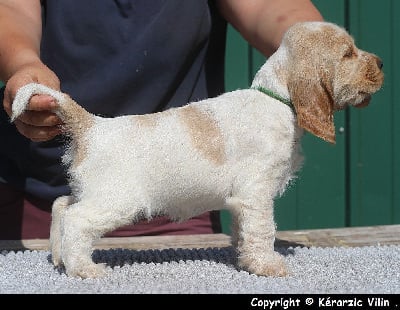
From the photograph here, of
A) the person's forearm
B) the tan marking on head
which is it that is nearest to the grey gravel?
the tan marking on head

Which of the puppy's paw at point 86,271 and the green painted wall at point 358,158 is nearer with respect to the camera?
the puppy's paw at point 86,271

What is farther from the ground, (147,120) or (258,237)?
(147,120)

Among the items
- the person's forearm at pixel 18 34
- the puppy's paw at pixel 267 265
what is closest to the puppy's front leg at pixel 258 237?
the puppy's paw at pixel 267 265

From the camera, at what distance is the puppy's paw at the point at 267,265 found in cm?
204

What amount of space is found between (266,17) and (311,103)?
2.26 feet

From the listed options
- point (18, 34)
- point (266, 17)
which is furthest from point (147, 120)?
point (266, 17)

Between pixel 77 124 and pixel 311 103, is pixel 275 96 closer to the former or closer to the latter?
pixel 311 103

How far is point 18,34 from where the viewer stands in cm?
251

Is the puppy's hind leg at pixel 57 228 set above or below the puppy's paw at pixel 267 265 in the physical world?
above

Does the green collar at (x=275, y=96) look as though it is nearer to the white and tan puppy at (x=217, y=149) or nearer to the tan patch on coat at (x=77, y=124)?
the white and tan puppy at (x=217, y=149)

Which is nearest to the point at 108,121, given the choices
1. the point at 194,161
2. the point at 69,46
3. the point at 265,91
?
the point at 194,161
